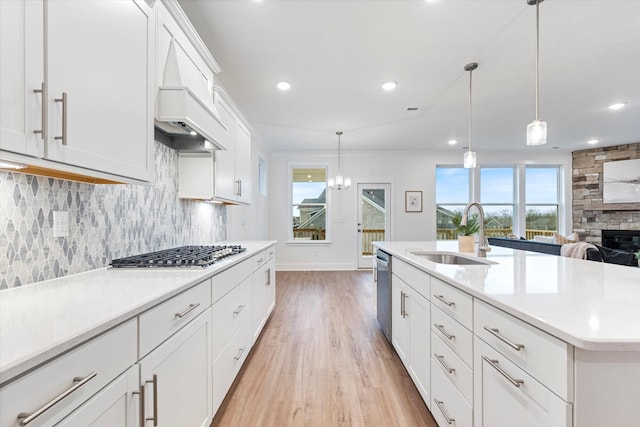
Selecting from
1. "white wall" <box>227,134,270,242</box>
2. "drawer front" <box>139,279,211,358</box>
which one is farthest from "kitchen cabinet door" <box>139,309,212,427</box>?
"white wall" <box>227,134,270,242</box>

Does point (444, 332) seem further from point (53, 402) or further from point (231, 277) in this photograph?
point (53, 402)

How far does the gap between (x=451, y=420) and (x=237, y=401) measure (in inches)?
50.7

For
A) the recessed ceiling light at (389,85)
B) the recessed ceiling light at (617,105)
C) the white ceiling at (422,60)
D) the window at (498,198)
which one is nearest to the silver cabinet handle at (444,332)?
the white ceiling at (422,60)

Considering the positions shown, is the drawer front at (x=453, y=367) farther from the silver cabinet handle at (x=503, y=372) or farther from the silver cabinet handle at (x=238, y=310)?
the silver cabinet handle at (x=238, y=310)

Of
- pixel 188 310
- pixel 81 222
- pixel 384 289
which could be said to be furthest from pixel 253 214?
pixel 188 310

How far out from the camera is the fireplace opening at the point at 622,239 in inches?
233

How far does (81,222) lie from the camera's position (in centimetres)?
143

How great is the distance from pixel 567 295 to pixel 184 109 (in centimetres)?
190

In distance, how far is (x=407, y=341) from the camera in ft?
6.82

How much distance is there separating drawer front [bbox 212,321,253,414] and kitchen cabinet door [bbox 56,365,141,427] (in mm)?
712

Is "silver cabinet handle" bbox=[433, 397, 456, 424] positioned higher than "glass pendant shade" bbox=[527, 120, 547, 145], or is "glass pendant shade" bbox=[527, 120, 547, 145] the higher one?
"glass pendant shade" bbox=[527, 120, 547, 145]

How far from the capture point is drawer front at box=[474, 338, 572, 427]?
781mm

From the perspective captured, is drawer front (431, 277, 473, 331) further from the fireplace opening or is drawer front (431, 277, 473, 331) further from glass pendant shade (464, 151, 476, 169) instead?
the fireplace opening

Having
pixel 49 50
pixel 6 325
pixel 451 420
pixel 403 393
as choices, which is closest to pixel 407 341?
pixel 403 393
